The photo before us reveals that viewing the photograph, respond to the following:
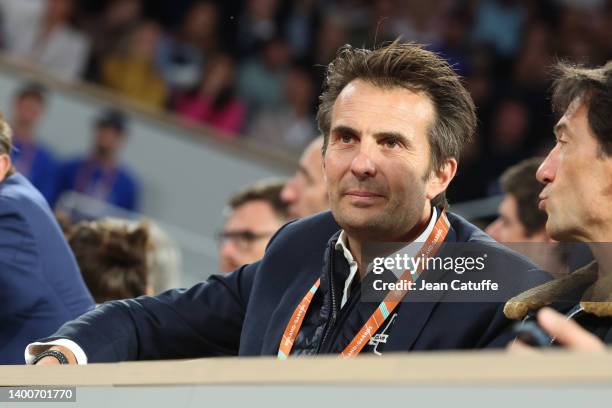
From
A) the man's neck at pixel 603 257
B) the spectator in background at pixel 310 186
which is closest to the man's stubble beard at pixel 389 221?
the man's neck at pixel 603 257

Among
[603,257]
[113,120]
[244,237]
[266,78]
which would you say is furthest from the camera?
[266,78]

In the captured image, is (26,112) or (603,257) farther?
(26,112)

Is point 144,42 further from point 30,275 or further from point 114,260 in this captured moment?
point 30,275

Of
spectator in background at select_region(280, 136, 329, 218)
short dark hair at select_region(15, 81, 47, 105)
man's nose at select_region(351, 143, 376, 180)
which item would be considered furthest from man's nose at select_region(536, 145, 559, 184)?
short dark hair at select_region(15, 81, 47, 105)

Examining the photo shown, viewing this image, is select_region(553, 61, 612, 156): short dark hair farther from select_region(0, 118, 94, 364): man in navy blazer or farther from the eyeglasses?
the eyeglasses

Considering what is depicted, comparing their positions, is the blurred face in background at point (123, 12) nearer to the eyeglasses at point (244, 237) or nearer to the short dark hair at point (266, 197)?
the short dark hair at point (266, 197)

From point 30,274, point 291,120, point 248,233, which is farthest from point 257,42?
point 30,274

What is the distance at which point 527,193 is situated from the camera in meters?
4.20

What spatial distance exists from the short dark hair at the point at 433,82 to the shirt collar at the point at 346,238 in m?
0.10

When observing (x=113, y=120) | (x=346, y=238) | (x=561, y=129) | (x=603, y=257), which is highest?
(x=561, y=129)

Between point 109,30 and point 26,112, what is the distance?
1115 millimetres

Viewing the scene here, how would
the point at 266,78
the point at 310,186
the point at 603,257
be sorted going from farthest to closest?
the point at 266,78, the point at 310,186, the point at 603,257

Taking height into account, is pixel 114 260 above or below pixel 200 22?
below

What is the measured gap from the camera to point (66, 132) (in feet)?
28.1
